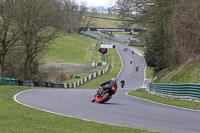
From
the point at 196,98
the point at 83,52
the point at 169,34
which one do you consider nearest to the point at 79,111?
the point at 196,98

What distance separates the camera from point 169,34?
110 ft

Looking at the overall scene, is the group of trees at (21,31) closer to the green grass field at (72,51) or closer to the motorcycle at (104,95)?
the motorcycle at (104,95)

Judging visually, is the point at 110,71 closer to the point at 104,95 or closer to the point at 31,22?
the point at 31,22

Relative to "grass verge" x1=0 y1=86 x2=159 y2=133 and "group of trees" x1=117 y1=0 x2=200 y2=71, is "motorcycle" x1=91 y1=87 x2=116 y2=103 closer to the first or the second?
"grass verge" x1=0 y1=86 x2=159 y2=133

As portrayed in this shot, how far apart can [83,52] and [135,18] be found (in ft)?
222

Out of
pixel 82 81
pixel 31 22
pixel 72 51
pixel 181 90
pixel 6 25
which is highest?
pixel 31 22

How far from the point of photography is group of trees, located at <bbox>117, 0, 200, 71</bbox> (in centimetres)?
2731

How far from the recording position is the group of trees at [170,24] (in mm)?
27312

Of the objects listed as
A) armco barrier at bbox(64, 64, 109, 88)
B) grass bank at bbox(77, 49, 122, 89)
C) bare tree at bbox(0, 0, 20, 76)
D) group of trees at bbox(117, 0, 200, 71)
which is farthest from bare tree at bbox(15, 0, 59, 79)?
grass bank at bbox(77, 49, 122, 89)

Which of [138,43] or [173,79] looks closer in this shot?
[173,79]

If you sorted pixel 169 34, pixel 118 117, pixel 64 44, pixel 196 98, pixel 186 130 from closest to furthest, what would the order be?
1. pixel 186 130
2. pixel 118 117
3. pixel 196 98
4. pixel 169 34
5. pixel 64 44

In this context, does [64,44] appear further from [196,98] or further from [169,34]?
[196,98]

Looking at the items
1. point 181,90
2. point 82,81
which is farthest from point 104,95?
point 82,81

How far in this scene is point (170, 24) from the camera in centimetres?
3161
